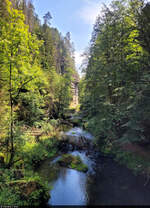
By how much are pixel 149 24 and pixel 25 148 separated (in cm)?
1034

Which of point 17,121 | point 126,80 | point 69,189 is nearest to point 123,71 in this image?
point 126,80

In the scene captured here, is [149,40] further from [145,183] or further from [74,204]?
[74,204]

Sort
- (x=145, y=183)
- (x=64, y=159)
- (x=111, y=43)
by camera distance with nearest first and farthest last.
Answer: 1. (x=145, y=183)
2. (x=64, y=159)
3. (x=111, y=43)

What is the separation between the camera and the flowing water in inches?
217

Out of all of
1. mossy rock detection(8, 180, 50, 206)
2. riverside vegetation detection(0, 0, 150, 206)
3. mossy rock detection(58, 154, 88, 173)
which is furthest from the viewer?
mossy rock detection(58, 154, 88, 173)

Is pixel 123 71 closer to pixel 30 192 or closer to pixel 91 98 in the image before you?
pixel 91 98

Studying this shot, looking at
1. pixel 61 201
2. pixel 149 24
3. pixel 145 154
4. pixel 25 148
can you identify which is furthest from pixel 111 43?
pixel 61 201

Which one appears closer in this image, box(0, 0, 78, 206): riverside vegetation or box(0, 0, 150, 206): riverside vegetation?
box(0, 0, 78, 206): riverside vegetation

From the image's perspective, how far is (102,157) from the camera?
9.94m

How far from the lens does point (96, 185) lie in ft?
21.7

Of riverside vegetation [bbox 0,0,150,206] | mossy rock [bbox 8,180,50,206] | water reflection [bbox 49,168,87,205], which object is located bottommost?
water reflection [bbox 49,168,87,205]

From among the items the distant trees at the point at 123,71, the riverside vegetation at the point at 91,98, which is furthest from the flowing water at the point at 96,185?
the distant trees at the point at 123,71

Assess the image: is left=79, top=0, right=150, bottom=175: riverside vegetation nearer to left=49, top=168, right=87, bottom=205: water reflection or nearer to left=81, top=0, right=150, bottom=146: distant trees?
left=81, top=0, right=150, bottom=146: distant trees

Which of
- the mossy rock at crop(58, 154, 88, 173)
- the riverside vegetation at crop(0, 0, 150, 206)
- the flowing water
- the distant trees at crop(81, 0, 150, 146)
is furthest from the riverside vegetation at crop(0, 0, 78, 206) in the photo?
the distant trees at crop(81, 0, 150, 146)
